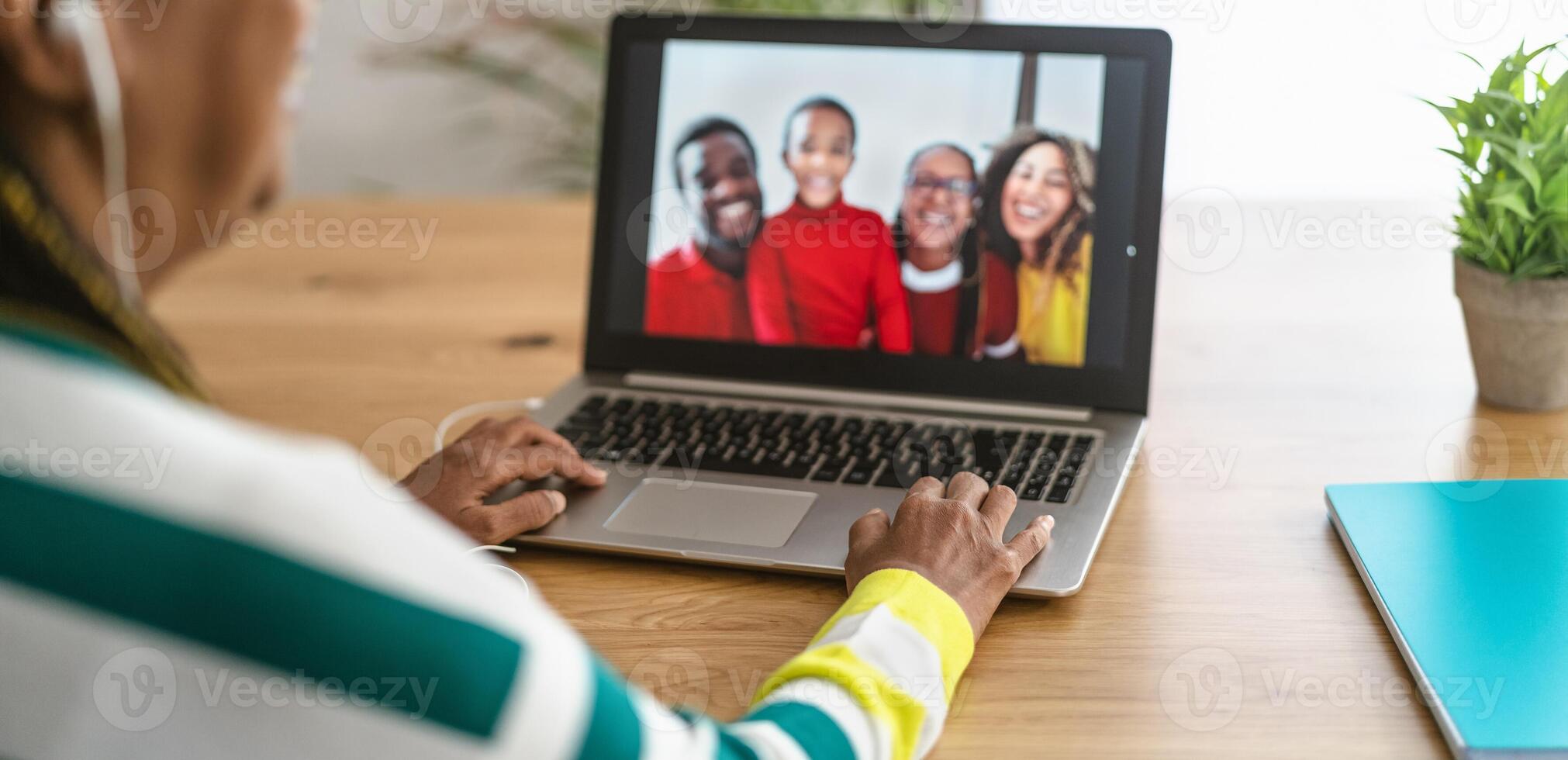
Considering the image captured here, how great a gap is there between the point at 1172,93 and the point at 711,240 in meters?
0.54

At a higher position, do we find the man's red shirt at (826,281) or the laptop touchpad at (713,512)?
the man's red shirt at (826,281)

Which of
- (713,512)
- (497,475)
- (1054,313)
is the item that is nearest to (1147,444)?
(1054,313)

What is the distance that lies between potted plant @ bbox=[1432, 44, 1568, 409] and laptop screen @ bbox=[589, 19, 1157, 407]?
269 mm

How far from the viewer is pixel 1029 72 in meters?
1.06

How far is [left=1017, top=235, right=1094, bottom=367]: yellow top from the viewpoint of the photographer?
1.04 metres

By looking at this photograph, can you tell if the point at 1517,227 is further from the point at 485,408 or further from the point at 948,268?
the point at 485,408

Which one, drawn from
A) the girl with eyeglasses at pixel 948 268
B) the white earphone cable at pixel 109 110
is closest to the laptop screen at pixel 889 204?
the girl with eyeglasses at pixel 948 268

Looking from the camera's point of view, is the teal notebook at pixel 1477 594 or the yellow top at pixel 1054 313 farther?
the yellow top at pixel 1054 313

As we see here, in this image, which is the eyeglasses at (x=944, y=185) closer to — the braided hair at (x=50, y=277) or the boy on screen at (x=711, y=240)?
the boy on screen at (x=711, y=240)

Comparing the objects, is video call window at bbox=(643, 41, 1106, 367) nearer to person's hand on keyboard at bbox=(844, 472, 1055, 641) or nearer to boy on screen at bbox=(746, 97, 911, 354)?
boy on screen at bbox=(746, 97, 911, 354)

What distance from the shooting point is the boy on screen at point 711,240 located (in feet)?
3.65

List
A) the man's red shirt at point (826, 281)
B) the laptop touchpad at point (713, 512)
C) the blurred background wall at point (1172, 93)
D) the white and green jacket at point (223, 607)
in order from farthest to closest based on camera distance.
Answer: the blurred background wall at point (1172, 93)
the man's red shirt at point (826, 281)
the laptop touchpad at point (713, 512)
the white and green jacket at point (223, 607)

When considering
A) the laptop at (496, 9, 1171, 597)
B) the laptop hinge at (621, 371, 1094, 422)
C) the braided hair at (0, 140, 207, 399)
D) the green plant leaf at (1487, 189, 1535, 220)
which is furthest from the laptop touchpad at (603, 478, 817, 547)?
the green plant leaf at (1487, 189, 1535, 220)

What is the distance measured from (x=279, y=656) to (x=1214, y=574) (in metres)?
0.60
